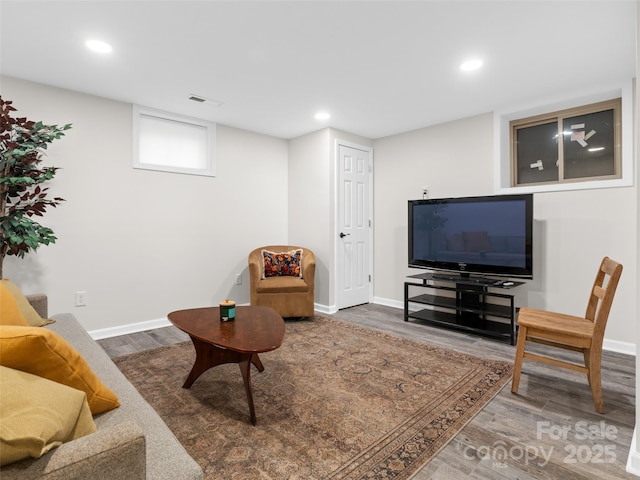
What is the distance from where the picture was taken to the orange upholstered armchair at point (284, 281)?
12.4 ft

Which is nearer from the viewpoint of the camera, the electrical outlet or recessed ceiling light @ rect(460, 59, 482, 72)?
recessed ceiling light @ rect(460, 59, 482, 72)

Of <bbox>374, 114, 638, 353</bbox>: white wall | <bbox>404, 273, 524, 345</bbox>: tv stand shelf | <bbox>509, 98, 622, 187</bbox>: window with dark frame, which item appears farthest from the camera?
<bbox>404, 273, 524, 345</bbox>: tv stand shelf

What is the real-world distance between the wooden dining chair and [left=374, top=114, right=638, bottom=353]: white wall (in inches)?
39.6

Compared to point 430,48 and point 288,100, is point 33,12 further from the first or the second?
point 430,48

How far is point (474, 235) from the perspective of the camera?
3.54 metres

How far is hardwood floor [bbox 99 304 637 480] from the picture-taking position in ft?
5.00

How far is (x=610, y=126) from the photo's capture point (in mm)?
3166

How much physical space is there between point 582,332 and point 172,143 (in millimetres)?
4044

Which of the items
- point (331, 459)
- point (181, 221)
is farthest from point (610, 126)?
point (181, 221)

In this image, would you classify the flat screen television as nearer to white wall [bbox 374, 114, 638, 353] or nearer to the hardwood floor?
white wall [bbox 374, 114, 638, 353]

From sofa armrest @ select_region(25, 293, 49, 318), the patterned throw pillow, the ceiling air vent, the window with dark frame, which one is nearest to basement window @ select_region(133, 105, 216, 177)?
→ the ceiling air vent

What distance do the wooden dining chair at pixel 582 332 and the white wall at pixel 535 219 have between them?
3.30 ft

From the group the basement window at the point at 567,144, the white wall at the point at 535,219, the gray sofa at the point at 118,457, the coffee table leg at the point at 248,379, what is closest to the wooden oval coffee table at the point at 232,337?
the coffee table leg at the point at 248,379

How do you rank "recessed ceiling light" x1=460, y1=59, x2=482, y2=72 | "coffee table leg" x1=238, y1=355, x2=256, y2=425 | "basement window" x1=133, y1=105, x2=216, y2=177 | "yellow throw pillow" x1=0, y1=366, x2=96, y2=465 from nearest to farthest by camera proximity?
"yellow throw pillow" x1=0, y1=366, x2=96, y2=465
"coffee table leg" x1=238, y1=355, x2=256, y2=425
"recessed ceiling light" x1=460, y1=59, x2=482, y2=72
"basement window" x1=133, y1=105, x2=216, y2=177
